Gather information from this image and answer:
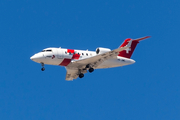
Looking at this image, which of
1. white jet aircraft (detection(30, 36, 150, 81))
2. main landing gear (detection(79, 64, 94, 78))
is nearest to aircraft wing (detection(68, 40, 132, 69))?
white jet aircraft (detection(30, 36, 150, 81))

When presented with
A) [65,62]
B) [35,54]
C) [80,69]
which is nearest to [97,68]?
[80,69]

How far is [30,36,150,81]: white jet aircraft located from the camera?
95.5ft

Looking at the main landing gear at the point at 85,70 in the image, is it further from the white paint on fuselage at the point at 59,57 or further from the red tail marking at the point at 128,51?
the red tail marking at the point at 128,51

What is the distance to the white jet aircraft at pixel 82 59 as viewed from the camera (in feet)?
95.5

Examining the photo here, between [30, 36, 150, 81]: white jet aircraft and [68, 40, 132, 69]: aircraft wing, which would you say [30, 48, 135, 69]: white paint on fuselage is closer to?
[30, 36, 150, 81]: white jet aircraft

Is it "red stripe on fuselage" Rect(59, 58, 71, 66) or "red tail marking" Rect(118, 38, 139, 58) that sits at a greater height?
"red tail marking" Rect(118, 38, 139, 58)

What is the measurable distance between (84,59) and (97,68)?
Answer: 2.73 meters

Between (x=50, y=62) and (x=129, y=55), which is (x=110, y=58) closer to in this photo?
(x=129, y=55)

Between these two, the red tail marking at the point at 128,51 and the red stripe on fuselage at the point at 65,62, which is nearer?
the red stripe on fuselage at the point at 65,62

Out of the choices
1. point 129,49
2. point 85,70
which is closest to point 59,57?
point 85,70

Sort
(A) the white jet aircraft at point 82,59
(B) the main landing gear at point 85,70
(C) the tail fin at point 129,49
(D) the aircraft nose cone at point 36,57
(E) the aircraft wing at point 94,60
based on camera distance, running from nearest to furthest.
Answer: (D) the aircraft nose cone at point 36,57
(A) the white jet aircraft at point 82,59
(E) the aircraft wing at point 94,60
(B) the main landing gear at point 85,70
(C) the tail fin at point 129,49

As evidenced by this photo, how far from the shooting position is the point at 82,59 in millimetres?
29750

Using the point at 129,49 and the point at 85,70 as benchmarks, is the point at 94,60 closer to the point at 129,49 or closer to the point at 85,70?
the point at 85,70

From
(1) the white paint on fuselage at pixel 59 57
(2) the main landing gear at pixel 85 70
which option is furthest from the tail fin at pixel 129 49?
(2) the main landing gear at pixel 85 70
